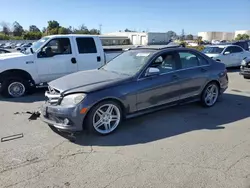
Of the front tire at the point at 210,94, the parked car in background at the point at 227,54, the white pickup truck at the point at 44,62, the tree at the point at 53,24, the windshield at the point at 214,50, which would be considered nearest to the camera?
the front tire at the point at 210,94

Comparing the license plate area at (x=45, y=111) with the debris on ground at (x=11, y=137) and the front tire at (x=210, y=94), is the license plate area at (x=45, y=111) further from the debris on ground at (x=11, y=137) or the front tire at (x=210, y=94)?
the front tire at (x=210, y=94)

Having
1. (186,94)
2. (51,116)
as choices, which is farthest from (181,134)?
(51,116)

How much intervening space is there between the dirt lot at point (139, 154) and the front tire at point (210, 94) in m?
0.61

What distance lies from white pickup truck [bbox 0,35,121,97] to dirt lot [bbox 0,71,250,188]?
85.2 inches

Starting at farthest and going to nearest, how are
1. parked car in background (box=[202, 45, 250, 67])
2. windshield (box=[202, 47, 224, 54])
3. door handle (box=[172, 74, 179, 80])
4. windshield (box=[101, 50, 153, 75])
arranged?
windshield (box=[202, 47, 224, 54]) < parked car in background (box=[202, 45, 250, 67]) < door handle (box=[172, 74, 179, 80]) < windshield (box=[101, 50, 153, 75])

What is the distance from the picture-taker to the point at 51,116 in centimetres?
407

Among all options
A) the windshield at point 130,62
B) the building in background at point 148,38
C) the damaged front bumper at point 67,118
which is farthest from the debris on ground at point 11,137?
the building in background at point 148,38

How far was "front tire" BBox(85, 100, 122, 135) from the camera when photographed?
3.99 metres

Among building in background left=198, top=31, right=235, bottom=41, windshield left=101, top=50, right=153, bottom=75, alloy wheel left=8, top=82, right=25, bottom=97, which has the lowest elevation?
alloy wheel left=8, top=82, right=25, bottom=97

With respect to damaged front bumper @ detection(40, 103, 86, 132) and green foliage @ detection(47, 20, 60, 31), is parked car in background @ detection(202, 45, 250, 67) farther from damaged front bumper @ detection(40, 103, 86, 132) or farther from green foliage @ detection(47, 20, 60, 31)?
green foliage @ detection(47, 20, 60, 31)

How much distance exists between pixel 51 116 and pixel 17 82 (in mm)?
3605

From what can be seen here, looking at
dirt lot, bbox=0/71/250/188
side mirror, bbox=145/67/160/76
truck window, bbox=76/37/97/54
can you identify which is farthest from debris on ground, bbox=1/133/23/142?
truck window, bbox=76/37/97/54

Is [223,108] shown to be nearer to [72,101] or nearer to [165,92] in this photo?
[165,92]

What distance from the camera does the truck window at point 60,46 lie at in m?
7.25
